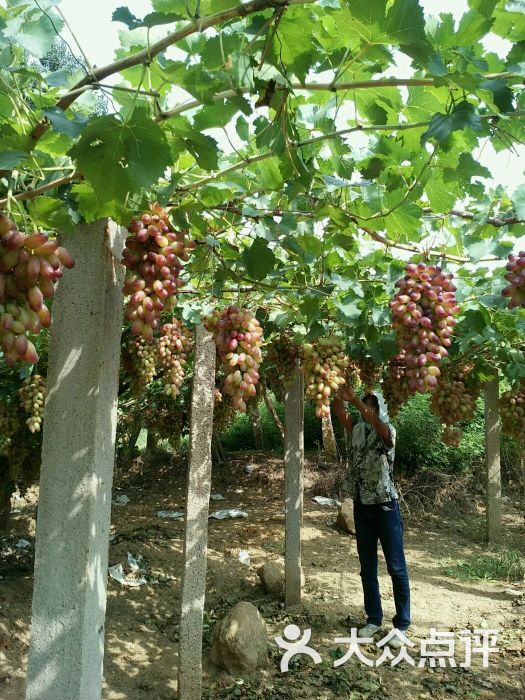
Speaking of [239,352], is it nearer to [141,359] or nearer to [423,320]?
[423,320]

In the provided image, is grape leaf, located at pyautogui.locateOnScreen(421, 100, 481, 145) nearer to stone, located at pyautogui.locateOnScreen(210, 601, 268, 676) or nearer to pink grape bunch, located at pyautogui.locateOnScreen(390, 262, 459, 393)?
pink grape bunch, located at pyautogui.locateOnScreen(390, 262, 459, 393)

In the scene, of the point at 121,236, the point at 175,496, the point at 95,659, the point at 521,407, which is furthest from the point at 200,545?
the point at 175,496

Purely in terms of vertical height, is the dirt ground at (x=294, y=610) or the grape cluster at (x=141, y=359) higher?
the grape cluster at (x=141, y=359)

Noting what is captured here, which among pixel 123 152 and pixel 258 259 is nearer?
pixel 123 152

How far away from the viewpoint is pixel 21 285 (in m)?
1.20

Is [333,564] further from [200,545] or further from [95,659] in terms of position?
[95,659]

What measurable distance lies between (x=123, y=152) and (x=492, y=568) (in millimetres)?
7167

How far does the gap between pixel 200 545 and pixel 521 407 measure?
3049mm

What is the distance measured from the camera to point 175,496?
1180cm

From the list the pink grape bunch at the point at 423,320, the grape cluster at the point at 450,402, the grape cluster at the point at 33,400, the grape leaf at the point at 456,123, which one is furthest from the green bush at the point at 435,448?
the grape leaf at the point at 456,123

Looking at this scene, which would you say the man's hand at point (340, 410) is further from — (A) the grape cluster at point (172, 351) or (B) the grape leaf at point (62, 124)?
(B) the grape leaf at point (62, 124)

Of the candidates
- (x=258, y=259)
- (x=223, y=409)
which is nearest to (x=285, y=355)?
(x=223, y=409)

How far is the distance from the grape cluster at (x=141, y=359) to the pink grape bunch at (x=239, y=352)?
2468 mm

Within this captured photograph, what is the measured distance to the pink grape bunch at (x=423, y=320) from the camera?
8.14ft
